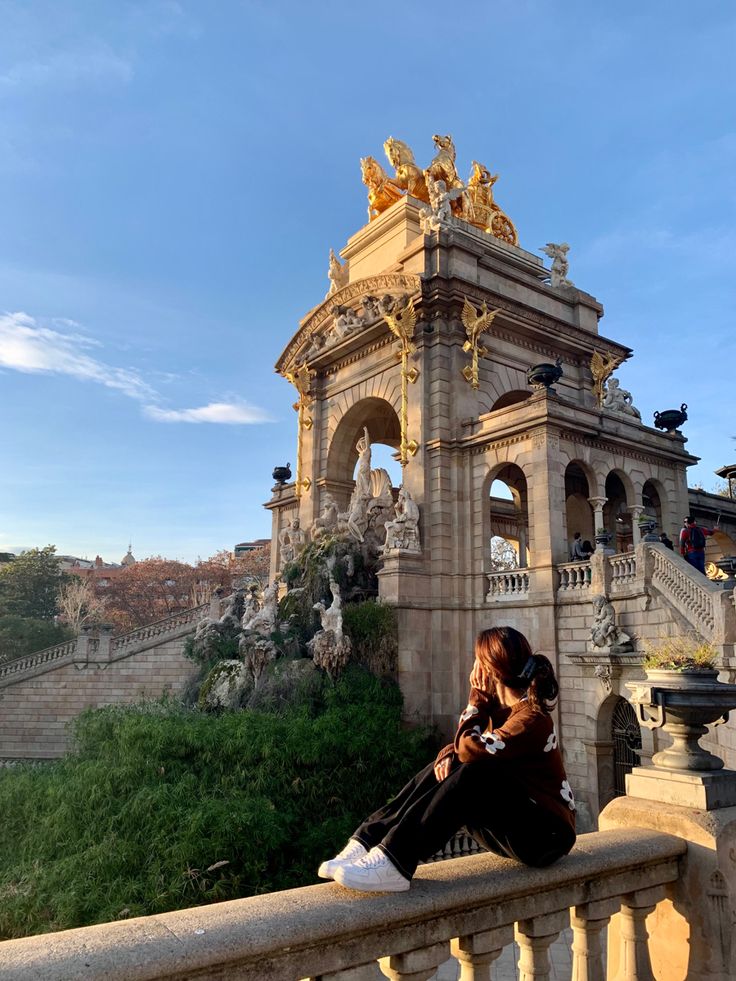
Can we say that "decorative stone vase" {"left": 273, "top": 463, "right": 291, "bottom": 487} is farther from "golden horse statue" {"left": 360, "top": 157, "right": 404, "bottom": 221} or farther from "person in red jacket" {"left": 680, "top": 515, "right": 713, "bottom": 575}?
"person in red jacket" {"left": 680, "top": 515, "right": 713, "bottom": 575}

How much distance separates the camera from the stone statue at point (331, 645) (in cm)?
1933

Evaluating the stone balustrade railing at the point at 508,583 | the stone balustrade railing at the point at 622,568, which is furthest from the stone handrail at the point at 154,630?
the stone balustrade railing at the point at 622,568

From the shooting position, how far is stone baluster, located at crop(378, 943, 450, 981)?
10.5ft

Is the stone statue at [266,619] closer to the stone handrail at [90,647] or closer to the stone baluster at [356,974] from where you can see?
the stone handrail at [90,647]

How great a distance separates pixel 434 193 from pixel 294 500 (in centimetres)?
1366

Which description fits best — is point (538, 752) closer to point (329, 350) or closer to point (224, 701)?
point (224, 701)

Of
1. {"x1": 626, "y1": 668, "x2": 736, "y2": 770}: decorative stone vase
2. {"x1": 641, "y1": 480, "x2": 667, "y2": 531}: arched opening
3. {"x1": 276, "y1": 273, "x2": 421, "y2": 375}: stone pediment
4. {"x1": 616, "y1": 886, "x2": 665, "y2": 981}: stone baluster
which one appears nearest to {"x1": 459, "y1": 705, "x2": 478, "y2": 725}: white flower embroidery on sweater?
{"x1": 626, "y1": 668, "x2": 736, "y2": 770}: decorative stone vase

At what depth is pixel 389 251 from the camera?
2780 centimetres

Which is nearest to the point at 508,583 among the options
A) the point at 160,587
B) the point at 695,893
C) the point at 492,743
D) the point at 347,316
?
the point at 347,316

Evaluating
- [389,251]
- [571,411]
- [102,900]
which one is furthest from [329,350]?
[102,900]

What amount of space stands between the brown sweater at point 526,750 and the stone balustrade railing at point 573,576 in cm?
1407

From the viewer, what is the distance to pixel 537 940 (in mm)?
3625

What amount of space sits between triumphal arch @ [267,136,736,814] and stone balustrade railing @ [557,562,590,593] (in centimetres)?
5

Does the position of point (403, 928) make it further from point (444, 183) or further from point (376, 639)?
point (444, 183)
